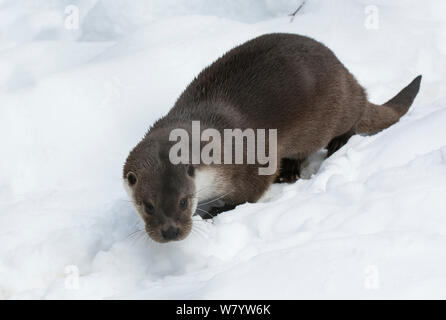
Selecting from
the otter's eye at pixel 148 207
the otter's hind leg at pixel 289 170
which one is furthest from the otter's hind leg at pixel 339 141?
the otter's eye at pixel 148 207

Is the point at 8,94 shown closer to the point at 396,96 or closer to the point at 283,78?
the point at 283,78

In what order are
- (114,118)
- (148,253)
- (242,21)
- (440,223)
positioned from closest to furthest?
(440,223) < (148,253) < (114,118) < (242,21)

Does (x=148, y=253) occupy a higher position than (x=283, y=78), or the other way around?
(x=283, y=78)

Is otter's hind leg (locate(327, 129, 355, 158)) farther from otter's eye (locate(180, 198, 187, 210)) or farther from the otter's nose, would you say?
the otter's nose

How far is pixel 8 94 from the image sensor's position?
3.77m

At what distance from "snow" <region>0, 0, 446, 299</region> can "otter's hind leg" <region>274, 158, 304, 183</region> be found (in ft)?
0.25

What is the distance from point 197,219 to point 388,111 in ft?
4.84

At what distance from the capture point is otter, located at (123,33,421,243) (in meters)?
2.62

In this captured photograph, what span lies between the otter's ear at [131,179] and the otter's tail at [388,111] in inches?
60.5

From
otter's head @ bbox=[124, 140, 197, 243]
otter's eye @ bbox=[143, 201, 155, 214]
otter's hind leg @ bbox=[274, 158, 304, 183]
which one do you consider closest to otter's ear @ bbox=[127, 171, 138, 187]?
otter's head @ bbox=[124, 140, 197, 243]

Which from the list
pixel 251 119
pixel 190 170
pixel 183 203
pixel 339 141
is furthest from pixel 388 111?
pixel 183 203
